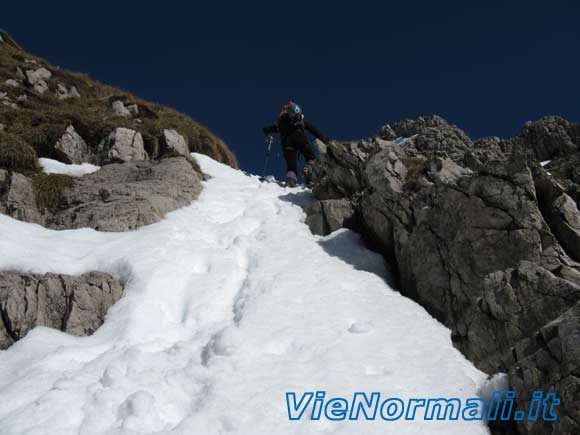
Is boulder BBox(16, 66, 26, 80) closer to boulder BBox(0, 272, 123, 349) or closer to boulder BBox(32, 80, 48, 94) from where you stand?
boulder BBox(32, 80, 48, 94)

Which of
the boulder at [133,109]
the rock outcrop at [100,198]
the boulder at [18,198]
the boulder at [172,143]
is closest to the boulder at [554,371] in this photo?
the rock outcrop at [100,198]

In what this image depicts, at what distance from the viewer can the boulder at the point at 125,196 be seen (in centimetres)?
1218

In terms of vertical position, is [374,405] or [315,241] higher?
[315,241]

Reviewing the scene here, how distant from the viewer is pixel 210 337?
7719 mm

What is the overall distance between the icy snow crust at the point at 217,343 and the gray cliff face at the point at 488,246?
0.74 metres

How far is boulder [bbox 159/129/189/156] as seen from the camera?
65.0ft

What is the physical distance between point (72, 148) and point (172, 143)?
4527 mm

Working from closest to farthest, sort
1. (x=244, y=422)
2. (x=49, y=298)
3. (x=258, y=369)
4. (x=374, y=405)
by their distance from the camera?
1. (x=244, y=422)
2. (x=374, y=405)
3. (x=258, y=369)
4. (x=49, y=298)

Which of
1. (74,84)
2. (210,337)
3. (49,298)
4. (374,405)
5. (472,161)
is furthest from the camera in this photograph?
(74,84)

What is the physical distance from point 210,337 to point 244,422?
235 cm

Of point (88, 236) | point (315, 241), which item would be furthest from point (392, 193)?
point (88, 236)

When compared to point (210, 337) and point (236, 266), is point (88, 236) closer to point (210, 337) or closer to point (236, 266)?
point (236, 266)

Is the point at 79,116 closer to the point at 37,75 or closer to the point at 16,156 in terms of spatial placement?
the point at 16,156

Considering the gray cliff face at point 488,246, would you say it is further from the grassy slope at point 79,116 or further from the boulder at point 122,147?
the grassy slope at point 79,116
